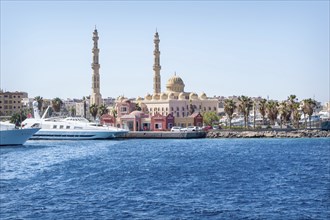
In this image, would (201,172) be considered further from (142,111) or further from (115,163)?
(142,111)

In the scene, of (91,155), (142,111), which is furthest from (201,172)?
(142,111)

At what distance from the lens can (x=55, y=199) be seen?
136 feet

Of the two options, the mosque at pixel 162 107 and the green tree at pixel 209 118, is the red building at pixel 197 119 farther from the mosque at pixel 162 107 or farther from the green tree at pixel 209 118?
the green tree at pixel 209 118

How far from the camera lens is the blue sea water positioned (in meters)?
36.7

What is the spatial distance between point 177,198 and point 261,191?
6716 mm

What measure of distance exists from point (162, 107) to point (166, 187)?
349ft

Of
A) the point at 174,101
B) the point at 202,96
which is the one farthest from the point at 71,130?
the point at 202,96

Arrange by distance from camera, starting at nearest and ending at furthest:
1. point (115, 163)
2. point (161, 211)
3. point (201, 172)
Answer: point (161, 211), point (201, 172), point (115, 163)

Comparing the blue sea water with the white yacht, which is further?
the white yacht

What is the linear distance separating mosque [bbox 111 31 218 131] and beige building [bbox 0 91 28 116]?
5126 centimetres

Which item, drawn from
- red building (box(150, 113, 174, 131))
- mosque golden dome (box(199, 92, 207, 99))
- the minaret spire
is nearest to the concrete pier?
red building (box(150, 113, 174, 131))

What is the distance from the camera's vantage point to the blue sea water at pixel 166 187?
36.7 m

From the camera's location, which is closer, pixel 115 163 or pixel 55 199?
pixel 55 199

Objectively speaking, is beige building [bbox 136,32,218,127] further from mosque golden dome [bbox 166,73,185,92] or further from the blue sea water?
the blue sea water
